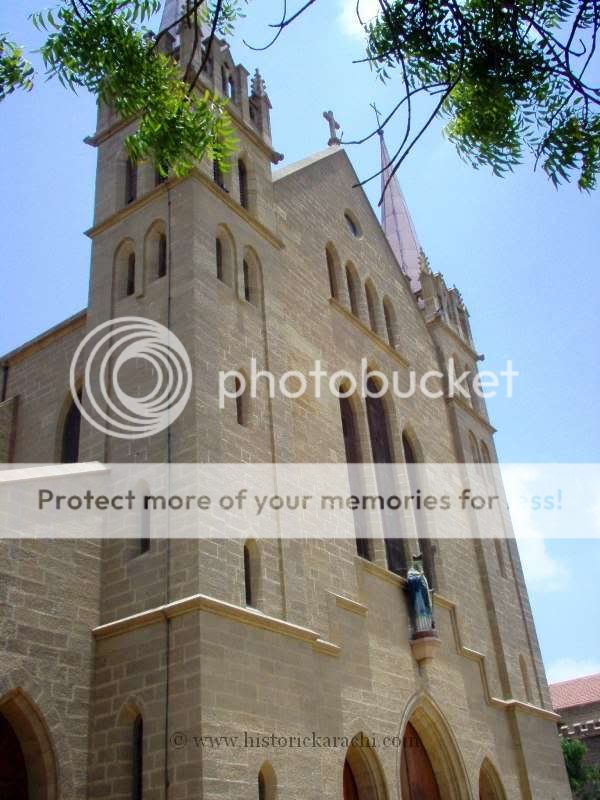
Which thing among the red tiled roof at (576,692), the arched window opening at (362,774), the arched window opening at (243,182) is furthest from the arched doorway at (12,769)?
the red tiled roof at (576,692)

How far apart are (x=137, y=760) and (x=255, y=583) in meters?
2.64

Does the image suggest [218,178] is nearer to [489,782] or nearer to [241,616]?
[241,616]

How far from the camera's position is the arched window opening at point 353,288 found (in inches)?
744

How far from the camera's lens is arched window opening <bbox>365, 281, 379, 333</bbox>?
19406 millimetres

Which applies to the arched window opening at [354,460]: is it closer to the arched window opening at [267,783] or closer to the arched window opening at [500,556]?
the arched window opening at [267,783]

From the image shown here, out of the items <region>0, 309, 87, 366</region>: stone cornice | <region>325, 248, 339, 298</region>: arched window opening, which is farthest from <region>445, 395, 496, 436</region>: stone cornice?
<region>0, 309, 87, 366</region>: stone cornice

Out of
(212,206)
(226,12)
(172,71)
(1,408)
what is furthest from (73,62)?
(1,408)

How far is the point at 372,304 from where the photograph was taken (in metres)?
19.8

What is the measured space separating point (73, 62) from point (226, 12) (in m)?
1.02

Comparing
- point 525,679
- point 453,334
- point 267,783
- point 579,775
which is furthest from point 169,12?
point 579,775

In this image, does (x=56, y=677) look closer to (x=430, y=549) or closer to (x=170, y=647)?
(x=170, y=647)

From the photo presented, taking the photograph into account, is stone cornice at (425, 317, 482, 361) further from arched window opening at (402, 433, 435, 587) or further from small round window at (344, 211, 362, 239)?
arched window opening at (402, 433, 435, 587)

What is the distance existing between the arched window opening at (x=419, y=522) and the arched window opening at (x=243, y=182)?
19.6ft

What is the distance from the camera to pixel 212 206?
1432cm
